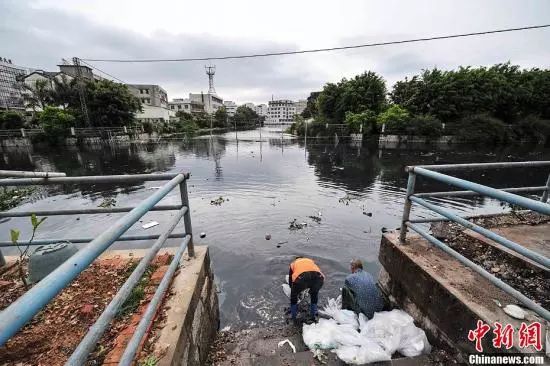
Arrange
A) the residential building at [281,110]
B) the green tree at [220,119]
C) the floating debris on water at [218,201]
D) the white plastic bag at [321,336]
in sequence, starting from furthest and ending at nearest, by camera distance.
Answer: the residential building at [281,110]
the green tree at [220,119]
the floating debris on water at [218,201]
the white plastic bag at [321,336]

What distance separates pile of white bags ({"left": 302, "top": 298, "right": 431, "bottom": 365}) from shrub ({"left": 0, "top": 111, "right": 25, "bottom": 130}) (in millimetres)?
44430

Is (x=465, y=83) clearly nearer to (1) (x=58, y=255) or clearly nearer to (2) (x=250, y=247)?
(2) (x=250, y=247)

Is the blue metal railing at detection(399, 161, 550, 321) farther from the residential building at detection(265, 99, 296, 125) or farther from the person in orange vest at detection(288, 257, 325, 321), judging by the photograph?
the residential building at detection(265, 99, 296, 125)

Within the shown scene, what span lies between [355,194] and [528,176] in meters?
9.66

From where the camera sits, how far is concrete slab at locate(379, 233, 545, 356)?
2.08 meters

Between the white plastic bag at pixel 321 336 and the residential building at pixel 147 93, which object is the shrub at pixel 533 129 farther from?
the residential building at pixel 147 93

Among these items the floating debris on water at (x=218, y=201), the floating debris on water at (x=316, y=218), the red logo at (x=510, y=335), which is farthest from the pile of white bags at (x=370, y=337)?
the floating debris on water at (x=218, y=201)

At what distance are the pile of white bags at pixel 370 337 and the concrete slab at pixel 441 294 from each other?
0.53ft

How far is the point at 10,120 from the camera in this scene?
31500mm

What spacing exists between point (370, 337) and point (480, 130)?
32256mm

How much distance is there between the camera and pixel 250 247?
6242 mm

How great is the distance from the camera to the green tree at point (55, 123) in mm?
27938

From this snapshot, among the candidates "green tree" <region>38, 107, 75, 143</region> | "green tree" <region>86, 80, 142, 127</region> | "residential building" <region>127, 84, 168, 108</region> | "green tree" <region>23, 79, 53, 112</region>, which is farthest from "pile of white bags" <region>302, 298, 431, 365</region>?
"residential building" <region>127, 84, 168, 108</region>

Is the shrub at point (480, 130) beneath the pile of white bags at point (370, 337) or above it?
above
